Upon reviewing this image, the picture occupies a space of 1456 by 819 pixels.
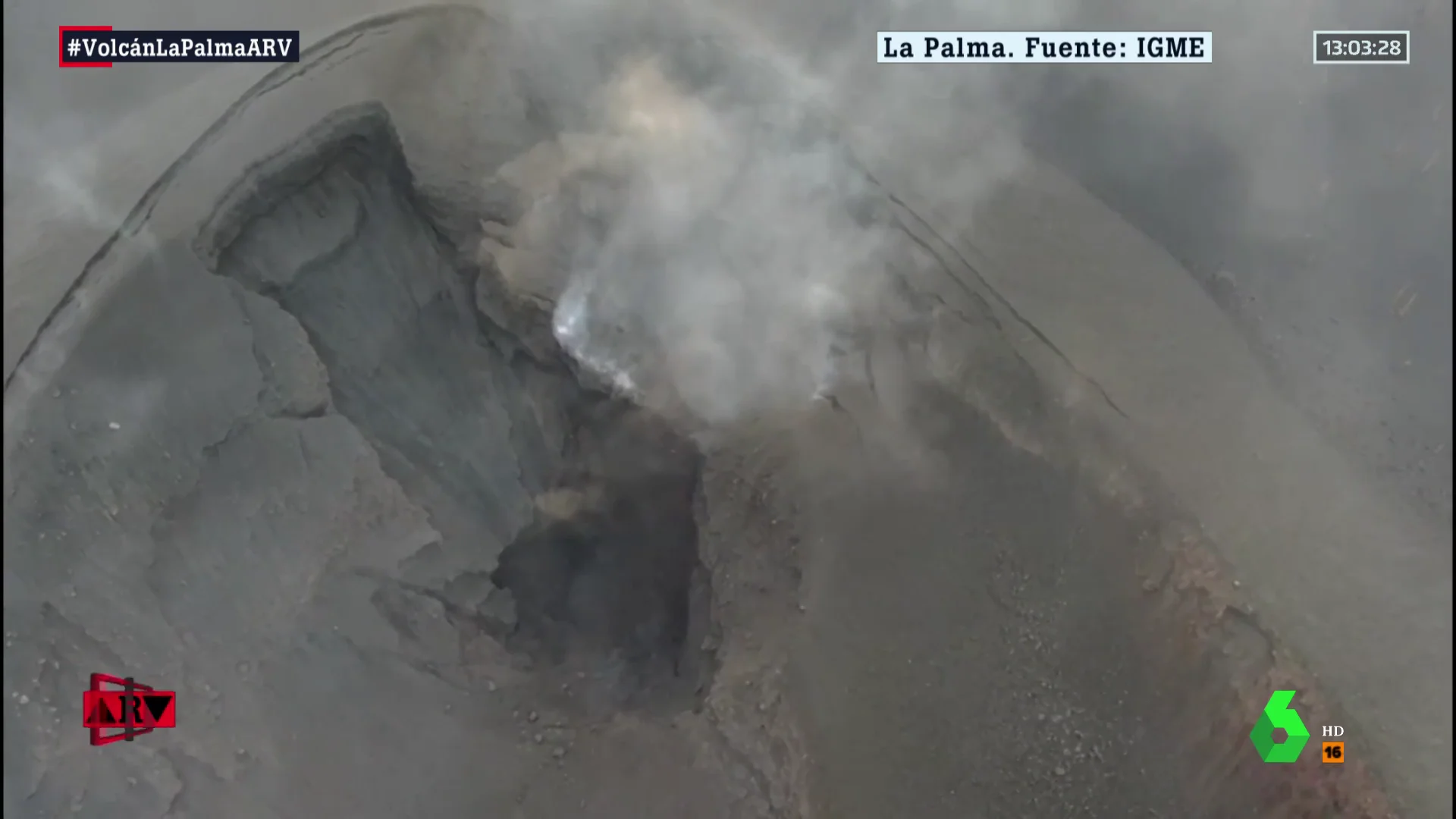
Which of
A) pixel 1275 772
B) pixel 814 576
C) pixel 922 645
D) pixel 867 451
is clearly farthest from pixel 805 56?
pixel 1275 772

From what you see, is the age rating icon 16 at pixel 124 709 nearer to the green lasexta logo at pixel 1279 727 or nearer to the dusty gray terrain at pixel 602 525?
the dusty gray terrain at pixel 602 525

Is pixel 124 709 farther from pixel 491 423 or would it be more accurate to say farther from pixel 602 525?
pixel 602 525

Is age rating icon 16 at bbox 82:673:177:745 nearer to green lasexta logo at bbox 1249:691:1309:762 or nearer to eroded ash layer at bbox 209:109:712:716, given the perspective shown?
eroded ash layer at bbox 209:109:712:716

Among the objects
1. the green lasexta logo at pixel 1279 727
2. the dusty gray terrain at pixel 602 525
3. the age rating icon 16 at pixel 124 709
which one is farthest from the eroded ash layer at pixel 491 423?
the green lasexta logo at pixel 1279 727
